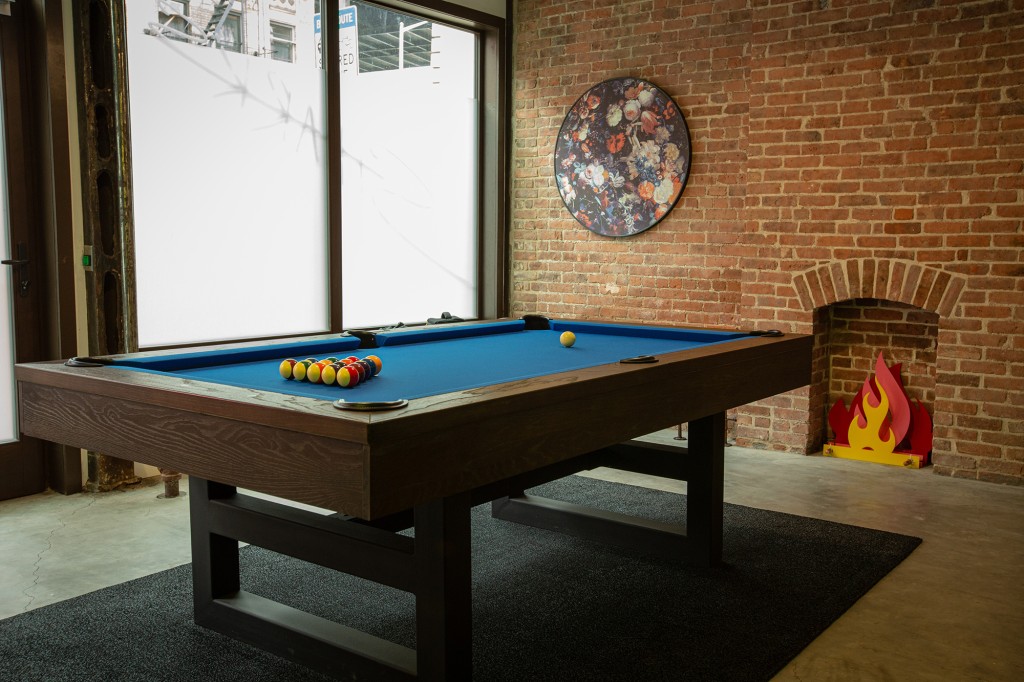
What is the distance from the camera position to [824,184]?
16.1 ft

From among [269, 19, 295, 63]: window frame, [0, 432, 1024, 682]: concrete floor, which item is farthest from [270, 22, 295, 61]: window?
[0, 432, 1024, 682]: concrete floor

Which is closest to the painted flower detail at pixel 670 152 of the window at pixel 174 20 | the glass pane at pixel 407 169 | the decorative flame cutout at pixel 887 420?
the glass pane at pixel 407 169

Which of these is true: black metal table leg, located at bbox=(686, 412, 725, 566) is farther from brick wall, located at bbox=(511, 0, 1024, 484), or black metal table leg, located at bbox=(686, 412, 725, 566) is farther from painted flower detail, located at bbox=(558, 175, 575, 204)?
painted flower detail, located at bbox=(558, 175, 575, 204)

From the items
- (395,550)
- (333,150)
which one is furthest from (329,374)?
(333,150)

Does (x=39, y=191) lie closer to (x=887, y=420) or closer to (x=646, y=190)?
(x=646, y=190)

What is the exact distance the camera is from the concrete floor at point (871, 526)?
262 cm

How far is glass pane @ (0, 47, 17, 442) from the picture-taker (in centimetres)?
402

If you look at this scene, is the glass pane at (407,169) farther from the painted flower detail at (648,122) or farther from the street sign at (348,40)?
the painted flower detail at (648,122)

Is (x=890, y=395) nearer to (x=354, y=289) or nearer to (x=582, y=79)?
(x=582, y=79)

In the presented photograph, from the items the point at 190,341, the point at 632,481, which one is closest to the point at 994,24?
the point at 632,481

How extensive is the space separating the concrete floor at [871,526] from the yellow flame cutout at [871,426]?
0.40 ft

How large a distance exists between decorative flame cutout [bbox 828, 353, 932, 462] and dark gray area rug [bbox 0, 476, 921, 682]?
1.33 meters

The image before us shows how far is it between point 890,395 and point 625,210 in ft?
6.27

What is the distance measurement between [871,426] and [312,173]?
337 centimetres
